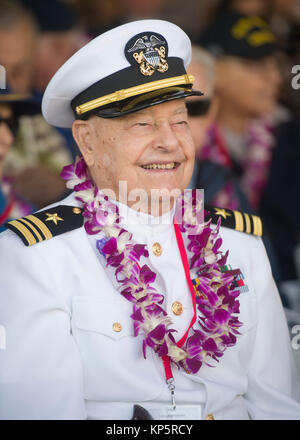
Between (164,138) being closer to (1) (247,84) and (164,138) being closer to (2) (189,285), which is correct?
(2) (189,285)

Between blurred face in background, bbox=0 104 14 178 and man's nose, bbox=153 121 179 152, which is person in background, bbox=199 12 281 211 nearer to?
blurred face in background, bbox=0 104 14 178

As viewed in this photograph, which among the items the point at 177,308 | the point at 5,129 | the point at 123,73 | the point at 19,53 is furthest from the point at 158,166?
the point at 19,53

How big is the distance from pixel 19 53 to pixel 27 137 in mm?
461

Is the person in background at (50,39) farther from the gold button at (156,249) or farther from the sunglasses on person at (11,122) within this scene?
the gold button at (156,249)

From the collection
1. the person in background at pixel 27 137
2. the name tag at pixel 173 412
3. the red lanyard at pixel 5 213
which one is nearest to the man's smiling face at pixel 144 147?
the name tag at pixel 173 412

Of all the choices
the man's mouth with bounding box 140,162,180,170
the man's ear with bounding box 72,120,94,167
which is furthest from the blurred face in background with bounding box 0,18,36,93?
the man's mouth with bounding box 140,162,180,170

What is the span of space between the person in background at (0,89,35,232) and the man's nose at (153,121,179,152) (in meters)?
0.96

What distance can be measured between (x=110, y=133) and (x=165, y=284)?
52cm

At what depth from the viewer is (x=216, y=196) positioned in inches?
143

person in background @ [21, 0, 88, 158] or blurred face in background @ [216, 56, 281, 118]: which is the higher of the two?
person in background @ [21, 0, 88, 158]

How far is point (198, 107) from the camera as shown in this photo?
363 centimetres

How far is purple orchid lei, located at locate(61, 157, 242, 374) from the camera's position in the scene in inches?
83.1

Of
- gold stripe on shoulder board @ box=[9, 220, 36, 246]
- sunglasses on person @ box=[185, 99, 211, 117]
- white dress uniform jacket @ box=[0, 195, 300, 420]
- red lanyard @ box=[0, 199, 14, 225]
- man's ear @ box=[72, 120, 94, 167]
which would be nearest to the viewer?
white dress uniform jacket @ box=[0, 195, 300, 420]

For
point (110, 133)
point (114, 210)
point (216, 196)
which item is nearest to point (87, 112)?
point (110, 133)
